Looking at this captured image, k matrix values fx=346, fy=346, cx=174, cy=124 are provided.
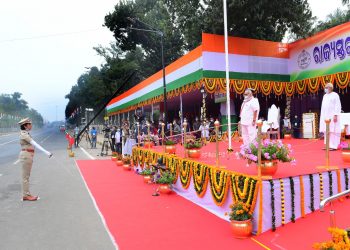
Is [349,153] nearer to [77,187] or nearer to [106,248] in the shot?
[106,248]

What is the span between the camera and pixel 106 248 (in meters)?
5.32

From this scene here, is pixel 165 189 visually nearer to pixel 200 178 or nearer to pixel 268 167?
pixel 200 178

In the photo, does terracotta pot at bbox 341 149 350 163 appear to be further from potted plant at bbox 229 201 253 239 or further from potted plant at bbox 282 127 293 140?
potted plant at bbox 282 127 293 140

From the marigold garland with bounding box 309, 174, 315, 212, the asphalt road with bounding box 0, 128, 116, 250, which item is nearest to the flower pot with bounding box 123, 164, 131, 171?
the asphalt road with bounding box 0, 128, 116, 250

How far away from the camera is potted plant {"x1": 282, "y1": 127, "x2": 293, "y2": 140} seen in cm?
1808

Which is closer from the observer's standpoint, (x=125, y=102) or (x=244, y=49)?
(x=244, y=49)

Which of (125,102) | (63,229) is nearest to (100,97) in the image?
(125,102)

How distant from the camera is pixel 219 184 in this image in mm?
6734

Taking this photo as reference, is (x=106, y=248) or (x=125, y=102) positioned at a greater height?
(x=125, y=102)

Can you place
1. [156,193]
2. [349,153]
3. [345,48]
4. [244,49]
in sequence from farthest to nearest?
[244,49] → [345,48] → [156,193] → [349,153]

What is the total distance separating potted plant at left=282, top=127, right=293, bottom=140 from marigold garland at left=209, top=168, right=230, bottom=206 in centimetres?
1204

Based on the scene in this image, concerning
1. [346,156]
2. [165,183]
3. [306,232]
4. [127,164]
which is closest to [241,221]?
[306,232]

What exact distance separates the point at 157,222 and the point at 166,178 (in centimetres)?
262

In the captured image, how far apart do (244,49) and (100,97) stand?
43.5 m
